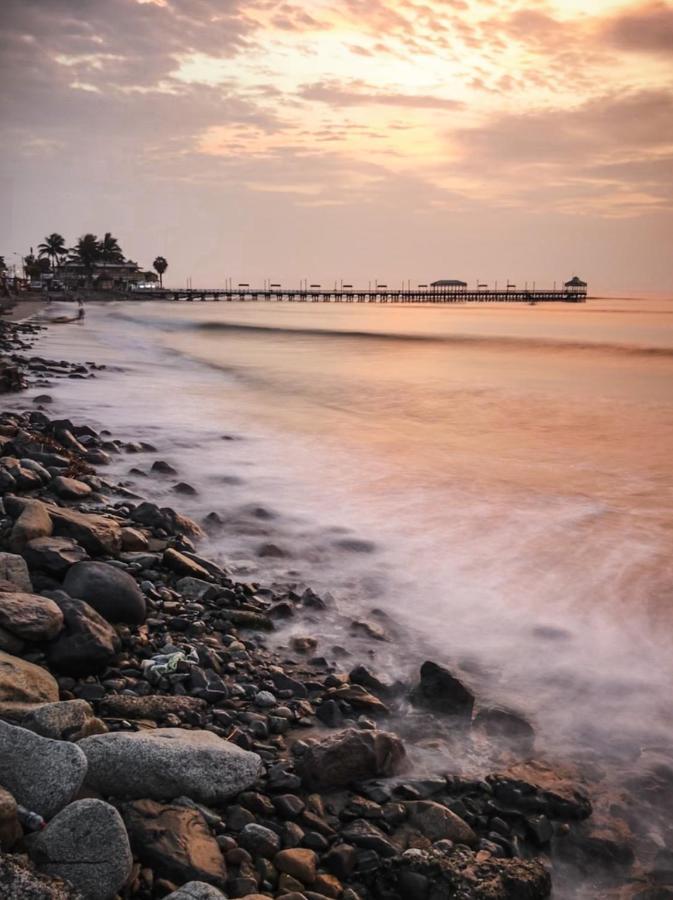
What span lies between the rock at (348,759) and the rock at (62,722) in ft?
3.66

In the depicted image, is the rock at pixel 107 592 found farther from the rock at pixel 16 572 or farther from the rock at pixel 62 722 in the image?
the rock at pixel 62 722

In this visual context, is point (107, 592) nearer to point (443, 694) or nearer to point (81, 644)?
point (81, 644)

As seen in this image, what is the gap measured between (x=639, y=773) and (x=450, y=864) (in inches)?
70.0

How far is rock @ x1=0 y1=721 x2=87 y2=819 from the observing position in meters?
3.04

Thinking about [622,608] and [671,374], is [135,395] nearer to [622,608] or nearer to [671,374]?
[622,608]

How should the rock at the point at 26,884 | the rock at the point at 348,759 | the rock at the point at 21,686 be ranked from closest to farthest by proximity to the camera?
1. the rock at the point at 26,884
2. the rock at the point at 21,686
3. the rock at the point at 348,759

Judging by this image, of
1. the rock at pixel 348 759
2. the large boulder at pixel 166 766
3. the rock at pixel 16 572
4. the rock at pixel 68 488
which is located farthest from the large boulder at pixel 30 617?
the rock at pixel 68 488

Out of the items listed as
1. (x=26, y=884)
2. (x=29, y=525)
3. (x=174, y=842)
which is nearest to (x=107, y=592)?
(x=29, y=525)

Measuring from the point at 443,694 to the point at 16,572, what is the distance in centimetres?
312

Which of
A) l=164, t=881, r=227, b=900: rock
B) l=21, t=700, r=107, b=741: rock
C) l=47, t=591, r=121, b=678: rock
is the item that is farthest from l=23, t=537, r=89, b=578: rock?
l=164, t=881, r=227, b=900: rock

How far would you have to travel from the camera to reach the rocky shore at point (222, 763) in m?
3.08

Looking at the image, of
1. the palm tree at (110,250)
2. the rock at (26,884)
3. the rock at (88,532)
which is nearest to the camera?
the rock at (26,884)

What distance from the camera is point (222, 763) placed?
12.3 ft

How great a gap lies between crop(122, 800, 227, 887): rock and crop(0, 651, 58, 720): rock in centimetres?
83
